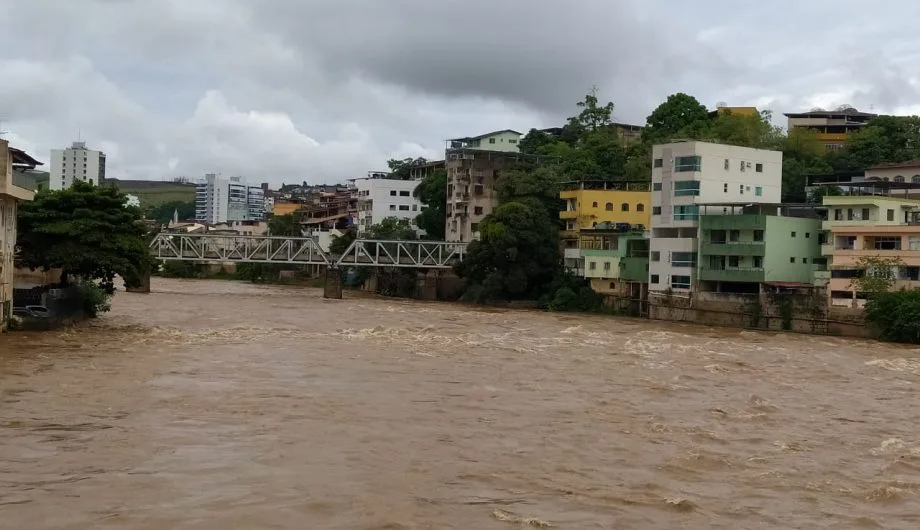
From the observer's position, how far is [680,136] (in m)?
65.9

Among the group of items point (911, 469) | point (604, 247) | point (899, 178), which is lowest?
point (911, 469)

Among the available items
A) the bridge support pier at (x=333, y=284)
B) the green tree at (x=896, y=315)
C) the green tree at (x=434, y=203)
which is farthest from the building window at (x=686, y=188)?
the green tree at (x=434, y=203)

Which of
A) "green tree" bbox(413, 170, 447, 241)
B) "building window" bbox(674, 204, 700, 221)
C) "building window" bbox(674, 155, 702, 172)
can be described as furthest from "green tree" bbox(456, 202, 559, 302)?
"green tree" bbox(413, 170, 447, 241)

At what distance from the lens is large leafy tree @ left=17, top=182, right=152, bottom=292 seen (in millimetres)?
32906

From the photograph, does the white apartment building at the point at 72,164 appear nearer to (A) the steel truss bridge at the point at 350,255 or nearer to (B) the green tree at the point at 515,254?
(A) the steel truss bridge at the point at 350,255

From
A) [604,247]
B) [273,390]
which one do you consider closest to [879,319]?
[604,247]

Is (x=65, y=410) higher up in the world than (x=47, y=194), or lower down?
lower down

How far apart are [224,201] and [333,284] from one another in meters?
116

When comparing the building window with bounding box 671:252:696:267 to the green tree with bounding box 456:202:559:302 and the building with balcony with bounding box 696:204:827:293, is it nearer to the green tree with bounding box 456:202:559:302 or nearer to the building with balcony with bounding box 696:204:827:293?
the building with balcony with bounding box 696:204:827:293

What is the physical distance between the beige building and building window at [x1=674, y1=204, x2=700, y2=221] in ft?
93.9

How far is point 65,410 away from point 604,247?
38651mm

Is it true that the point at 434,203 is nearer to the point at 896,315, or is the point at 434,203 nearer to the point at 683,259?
the point at 683,259

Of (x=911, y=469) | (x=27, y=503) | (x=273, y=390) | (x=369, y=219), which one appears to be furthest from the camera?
(x=369, y=219)

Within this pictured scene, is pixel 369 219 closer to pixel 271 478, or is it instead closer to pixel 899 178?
pixel 899 178
